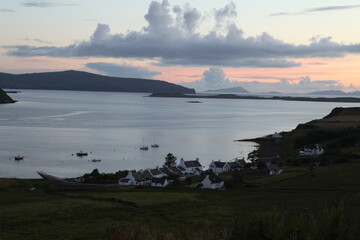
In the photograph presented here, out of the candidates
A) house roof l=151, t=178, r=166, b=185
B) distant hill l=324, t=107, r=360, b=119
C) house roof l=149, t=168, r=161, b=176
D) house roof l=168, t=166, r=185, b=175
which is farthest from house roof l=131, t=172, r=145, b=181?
distant hill l=324, t=107, r=360, b=119

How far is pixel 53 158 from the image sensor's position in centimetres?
9675

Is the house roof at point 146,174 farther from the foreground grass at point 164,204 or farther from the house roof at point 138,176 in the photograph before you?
the foreground grass at point 164,204

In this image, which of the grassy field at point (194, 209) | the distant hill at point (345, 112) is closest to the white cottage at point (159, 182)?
the grassy field at point (194, 209)

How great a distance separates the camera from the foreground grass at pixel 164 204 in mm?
36719

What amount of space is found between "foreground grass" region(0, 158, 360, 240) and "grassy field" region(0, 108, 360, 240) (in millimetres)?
80

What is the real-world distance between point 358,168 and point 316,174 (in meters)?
7.45

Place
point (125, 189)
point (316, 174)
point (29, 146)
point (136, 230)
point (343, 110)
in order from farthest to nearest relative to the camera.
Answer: point (343, 110)
point (29, 146)
point (316, 174)
point (125, 189)
point (136, 230)

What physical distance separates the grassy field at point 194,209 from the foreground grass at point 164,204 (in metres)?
0.08

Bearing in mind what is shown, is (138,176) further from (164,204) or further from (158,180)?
(164,204)

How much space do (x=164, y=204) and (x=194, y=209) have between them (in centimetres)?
429

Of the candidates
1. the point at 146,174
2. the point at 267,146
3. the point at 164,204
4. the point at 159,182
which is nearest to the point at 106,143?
the point at 267,146

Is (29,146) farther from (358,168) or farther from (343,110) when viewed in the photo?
(343,110)

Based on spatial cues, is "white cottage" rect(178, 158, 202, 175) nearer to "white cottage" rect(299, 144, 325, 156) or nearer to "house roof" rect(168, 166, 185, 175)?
"house roof" rect(168, 166, 185, 175)

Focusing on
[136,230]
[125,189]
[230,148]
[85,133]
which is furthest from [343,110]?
[136,230]
